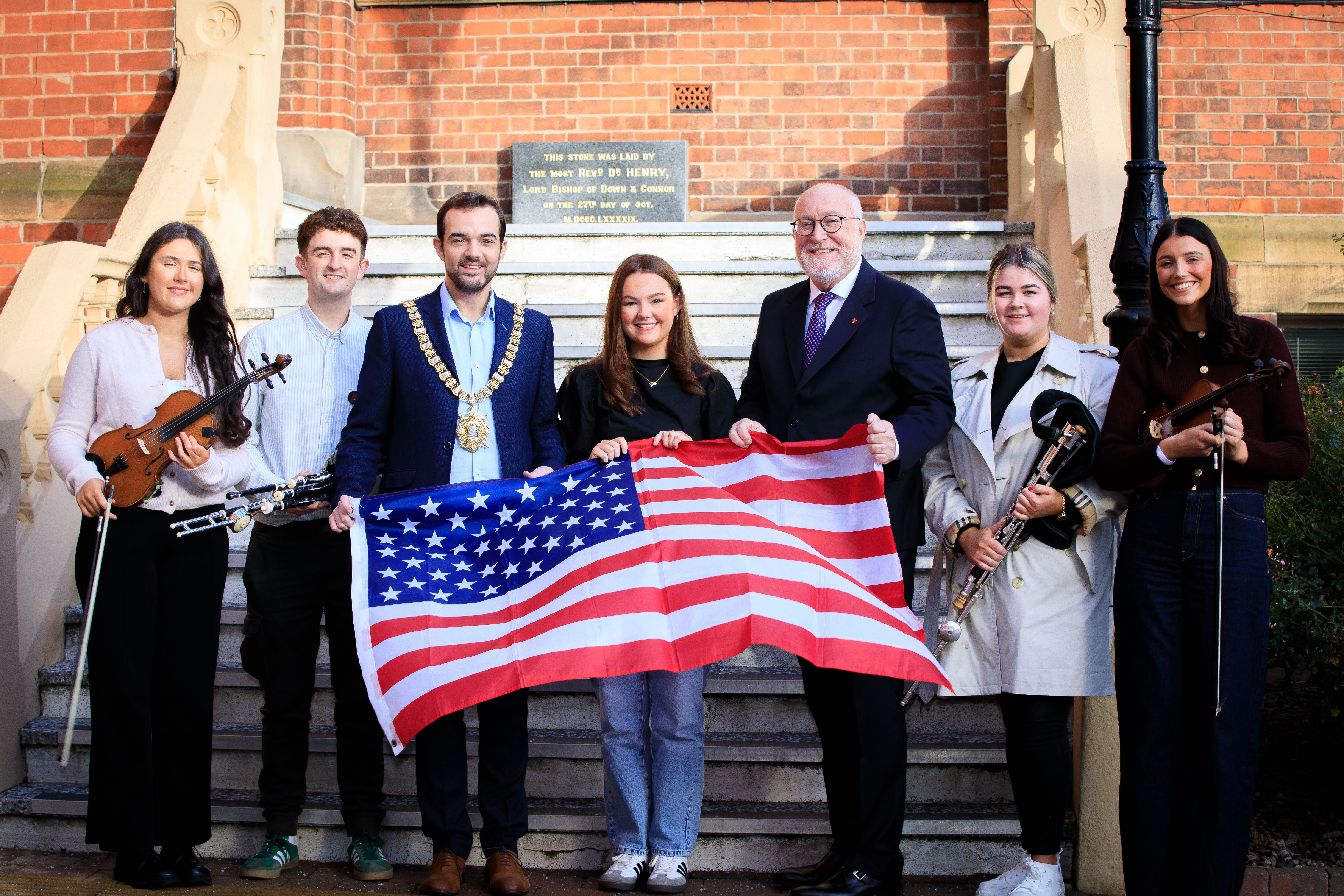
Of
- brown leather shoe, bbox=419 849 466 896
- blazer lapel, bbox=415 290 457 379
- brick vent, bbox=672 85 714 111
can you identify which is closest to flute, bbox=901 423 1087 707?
brown leather shoe, bbox=419 849 466 896

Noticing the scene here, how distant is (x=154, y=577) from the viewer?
3.97 m

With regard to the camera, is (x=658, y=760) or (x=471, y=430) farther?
(x=471, y=430)

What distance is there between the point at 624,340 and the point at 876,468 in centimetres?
108

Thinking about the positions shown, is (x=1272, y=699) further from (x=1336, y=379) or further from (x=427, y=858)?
(x=427, y=858)

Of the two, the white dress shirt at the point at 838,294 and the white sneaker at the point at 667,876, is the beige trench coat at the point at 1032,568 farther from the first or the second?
the white sneaker at the point at 667,876

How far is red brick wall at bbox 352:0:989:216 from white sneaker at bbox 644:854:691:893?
255 inches

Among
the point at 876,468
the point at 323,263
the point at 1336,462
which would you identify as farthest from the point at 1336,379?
the point at 323,263

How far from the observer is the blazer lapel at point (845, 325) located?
13.3 feet

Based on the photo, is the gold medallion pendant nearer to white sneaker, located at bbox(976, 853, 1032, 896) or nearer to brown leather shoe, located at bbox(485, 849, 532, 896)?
brown leather shoe, located at bbox(485, 849, 532, 896)

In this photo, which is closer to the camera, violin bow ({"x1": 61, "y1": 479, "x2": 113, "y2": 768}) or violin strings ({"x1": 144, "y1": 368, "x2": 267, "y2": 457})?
violin bow ({"x1": 61, "y1": 479, "x2": 113, "y2": 768})

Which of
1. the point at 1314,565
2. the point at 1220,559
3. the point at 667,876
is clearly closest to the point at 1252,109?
the point at 1314,565

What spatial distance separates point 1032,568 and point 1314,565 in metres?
1.64

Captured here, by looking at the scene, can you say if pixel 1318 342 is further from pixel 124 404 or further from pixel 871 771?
pixel 124 404

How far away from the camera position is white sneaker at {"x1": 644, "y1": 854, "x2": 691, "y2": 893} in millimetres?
3967
